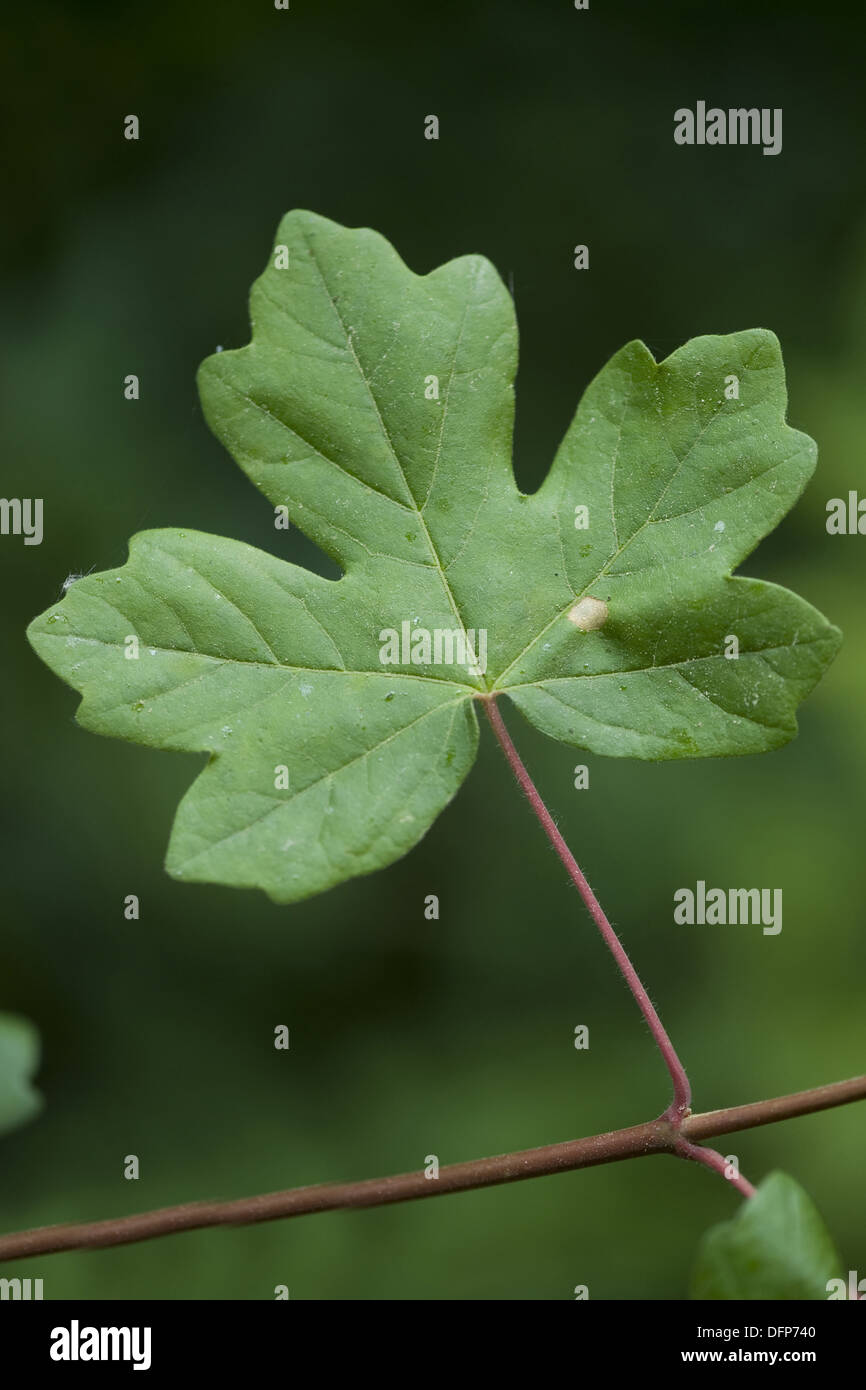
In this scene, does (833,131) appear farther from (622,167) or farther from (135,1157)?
(135,1157)

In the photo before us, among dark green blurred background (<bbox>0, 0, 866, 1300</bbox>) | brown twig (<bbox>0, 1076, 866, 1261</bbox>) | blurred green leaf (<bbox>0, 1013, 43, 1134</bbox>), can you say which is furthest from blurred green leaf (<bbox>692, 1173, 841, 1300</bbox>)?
dark green blurred background (<bbox>0, 0, 866, 1300</bbox>)

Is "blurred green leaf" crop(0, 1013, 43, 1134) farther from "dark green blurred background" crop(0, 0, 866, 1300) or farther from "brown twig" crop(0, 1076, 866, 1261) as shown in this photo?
"dark green blurred background" crop(0, 0, 866, 1300)

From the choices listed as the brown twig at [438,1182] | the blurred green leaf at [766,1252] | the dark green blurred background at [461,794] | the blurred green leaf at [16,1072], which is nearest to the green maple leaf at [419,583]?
the brown twig at [438,1182]

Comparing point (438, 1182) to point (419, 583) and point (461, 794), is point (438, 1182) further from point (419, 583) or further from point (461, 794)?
point (461, 794)

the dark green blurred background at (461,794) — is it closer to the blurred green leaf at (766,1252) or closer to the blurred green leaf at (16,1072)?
the blurred green leaf at (16,1072)
